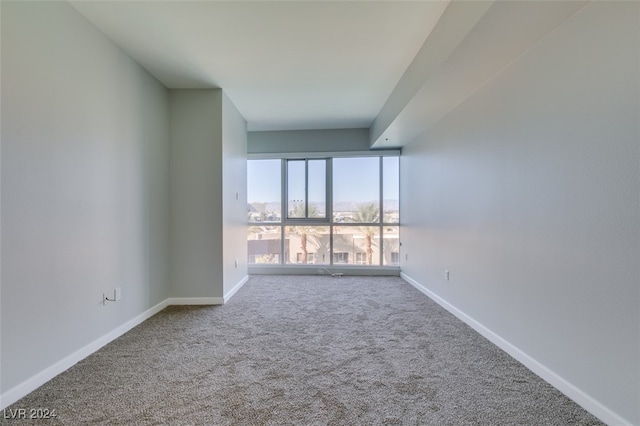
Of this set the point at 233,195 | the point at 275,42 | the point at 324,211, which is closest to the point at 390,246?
the point at 324,211

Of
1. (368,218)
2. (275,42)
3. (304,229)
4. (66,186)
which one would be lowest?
(304,229)

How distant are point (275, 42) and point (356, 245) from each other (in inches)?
141

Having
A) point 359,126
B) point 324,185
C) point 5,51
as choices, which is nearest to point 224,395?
point 5,51

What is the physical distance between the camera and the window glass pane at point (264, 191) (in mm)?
5184

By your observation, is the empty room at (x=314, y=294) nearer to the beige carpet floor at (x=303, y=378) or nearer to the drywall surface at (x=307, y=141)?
the beige carpet floor at (x=303, y=378)

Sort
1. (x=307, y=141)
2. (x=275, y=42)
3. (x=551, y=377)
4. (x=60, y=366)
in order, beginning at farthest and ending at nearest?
(x=307, y=141), (x=275, y=42), (x=60, y=366), (x=551, y=377)

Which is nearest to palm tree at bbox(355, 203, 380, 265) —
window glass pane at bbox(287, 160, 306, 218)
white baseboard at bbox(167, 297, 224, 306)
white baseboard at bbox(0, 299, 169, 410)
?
window glass pane at bbox(287, 160, 306, 218)

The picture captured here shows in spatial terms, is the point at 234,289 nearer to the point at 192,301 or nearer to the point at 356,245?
the point at 192,301

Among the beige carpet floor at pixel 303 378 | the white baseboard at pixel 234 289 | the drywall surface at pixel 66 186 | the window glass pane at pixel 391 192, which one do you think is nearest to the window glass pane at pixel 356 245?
the window glass pane at pixel 391 192

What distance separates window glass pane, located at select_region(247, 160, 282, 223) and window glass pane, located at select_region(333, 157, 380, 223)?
3.55 ft

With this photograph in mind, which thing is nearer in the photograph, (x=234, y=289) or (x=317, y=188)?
(x=234, y=289)

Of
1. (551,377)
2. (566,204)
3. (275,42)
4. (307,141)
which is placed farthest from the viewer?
(307,141)

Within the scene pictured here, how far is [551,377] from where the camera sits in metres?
1.74

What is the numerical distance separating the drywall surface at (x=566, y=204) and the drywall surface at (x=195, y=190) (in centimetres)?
276
